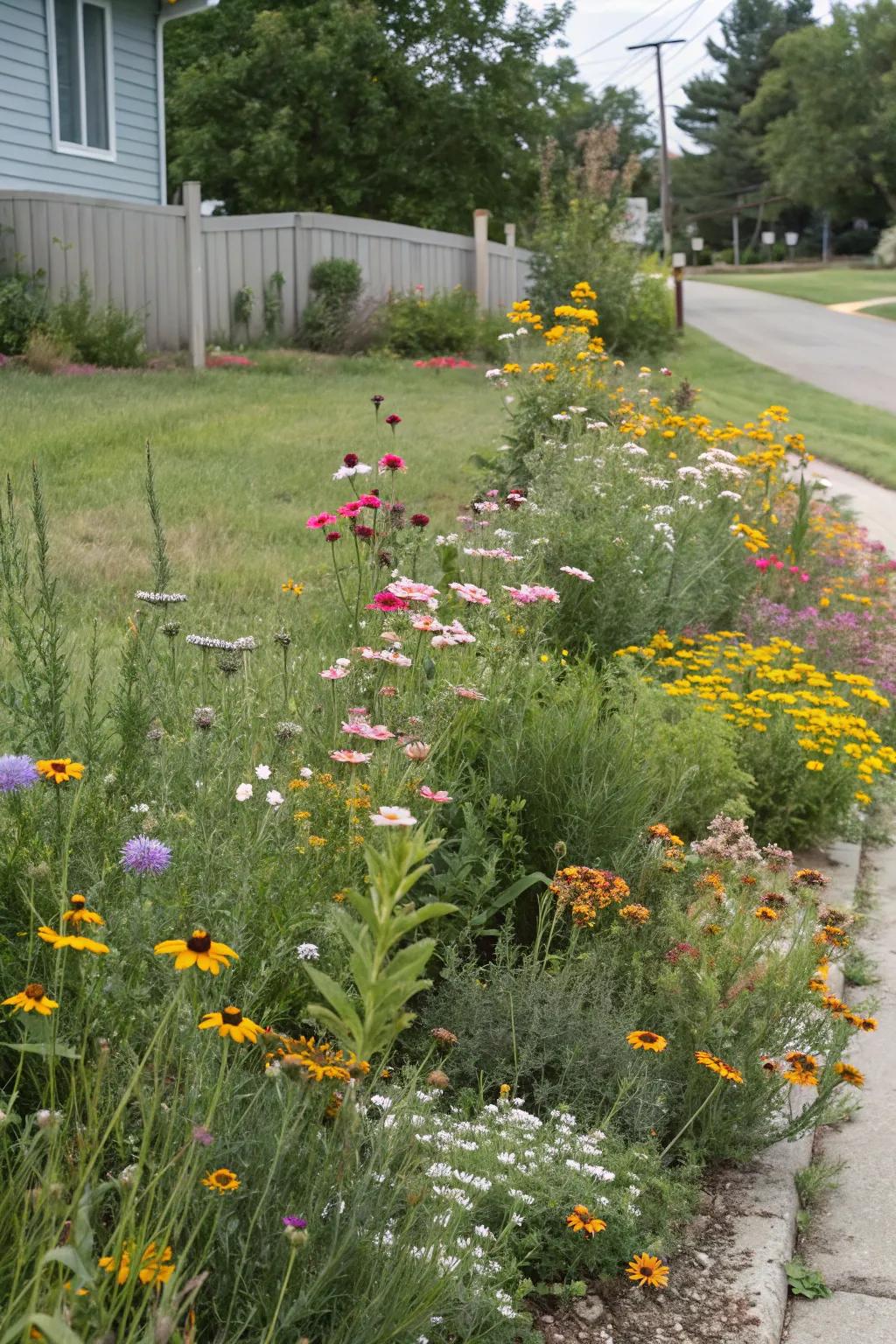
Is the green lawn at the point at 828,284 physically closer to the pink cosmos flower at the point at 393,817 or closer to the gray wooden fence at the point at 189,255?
the gray wooden fence at the point at 189,255

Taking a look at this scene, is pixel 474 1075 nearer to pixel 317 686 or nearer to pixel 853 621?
pixel 317 686

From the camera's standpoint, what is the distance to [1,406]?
9.38 m

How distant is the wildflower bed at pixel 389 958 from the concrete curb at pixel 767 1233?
82mm

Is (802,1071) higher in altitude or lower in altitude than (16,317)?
lower

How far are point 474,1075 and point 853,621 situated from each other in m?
4.34

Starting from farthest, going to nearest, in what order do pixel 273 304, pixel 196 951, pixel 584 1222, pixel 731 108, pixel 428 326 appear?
pixel 731 108 < pixel 428 326 < pixel 273 304 < pixel 584 1222 < pixel 196 951

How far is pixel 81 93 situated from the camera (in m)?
16.7

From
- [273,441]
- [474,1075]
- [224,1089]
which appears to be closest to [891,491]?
[273,441]

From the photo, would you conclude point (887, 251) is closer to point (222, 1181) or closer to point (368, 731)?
point (368, 731)

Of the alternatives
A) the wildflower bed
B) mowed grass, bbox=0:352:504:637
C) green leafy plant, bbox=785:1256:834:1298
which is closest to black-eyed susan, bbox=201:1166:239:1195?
the wildflower bed

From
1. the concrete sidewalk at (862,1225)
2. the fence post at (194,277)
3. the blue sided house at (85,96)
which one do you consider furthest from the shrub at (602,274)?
the concrete sidewalk at (862,1225)

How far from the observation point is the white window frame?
1605 cm

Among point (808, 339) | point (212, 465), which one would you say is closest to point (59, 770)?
point (212, 465)

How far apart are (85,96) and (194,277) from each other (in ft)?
13.8
